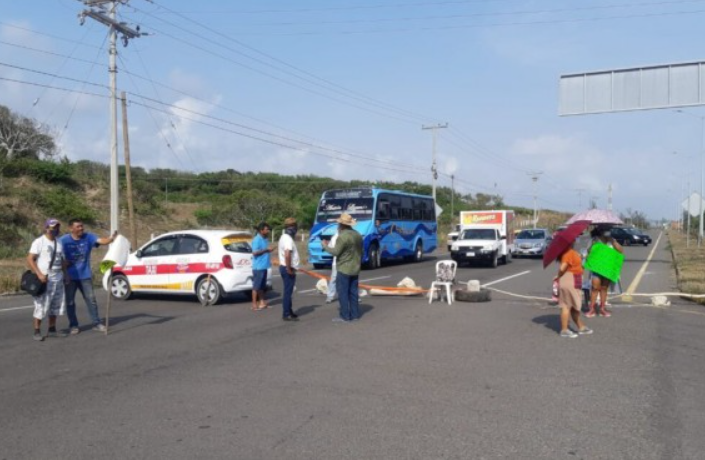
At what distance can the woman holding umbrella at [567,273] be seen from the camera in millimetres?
10250

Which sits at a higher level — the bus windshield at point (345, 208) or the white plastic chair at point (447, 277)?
the bus windshield at point (345, 208)

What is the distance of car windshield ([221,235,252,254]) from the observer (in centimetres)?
1471

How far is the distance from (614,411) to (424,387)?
1872mm

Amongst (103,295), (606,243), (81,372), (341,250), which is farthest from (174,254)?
(606,243)

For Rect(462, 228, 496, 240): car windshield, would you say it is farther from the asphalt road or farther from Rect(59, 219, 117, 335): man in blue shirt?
Rect(59, 219, 117, 335): man in blue shirt

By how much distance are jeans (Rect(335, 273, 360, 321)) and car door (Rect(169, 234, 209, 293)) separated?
12.5ft

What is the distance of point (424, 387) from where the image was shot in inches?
286

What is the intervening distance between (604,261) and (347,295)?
4.62 meters

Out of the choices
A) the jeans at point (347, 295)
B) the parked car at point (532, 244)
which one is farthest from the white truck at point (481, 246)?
the jeans at point (347, 295)

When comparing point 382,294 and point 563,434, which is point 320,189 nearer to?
point 382,294

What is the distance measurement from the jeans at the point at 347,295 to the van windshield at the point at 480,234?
16840mm

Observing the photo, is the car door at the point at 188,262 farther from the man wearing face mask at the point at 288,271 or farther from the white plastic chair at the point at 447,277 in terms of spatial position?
the white plastic chair at the point at 447,277

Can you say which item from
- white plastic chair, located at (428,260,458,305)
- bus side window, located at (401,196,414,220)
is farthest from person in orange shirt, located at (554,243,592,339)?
bus side window, located at (401,196,414,220)

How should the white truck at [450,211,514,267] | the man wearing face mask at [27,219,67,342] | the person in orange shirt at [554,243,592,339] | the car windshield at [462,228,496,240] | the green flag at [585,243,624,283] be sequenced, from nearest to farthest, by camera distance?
the man wearing face mask at [27,219,67,342]
the person in orange shirt at [554,243,592,339]
the green flag at [585,243,624,283]
the white truck at [450,211,514,267]
the car windshield at [462,228,496,240]
